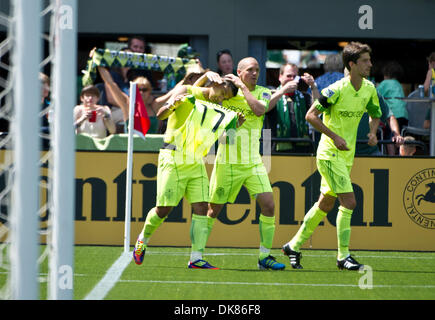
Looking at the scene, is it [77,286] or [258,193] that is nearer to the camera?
[77,286]

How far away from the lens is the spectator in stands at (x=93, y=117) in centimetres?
1043

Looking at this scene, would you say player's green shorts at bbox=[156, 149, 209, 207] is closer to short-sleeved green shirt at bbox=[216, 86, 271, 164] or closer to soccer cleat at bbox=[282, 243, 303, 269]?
short-sleeved green shirt at bbox=[216, 86, 271, 164]

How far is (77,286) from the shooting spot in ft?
21.6

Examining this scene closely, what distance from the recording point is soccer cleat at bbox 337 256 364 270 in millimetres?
7840

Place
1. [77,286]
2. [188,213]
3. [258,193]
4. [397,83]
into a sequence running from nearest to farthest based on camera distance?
1. [77,286]
2. [258,193]
3. [188,213]
4. [397,83]

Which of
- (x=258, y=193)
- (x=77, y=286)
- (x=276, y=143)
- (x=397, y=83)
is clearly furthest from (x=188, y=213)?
(x=397, y=83)

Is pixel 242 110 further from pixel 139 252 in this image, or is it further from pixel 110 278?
pixel 110 278

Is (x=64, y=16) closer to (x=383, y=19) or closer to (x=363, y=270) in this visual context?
(x=363, y=270)

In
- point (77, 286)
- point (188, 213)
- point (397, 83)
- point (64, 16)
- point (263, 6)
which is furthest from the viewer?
point (263, 6)

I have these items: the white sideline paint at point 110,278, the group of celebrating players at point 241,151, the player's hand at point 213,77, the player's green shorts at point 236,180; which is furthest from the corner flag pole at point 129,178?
the player's hand at point 213,77

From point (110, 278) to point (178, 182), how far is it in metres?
1.12

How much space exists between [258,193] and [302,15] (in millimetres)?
5930

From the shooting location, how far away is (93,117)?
10.4 m

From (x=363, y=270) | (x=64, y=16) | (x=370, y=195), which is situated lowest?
(x=363, y=270)
